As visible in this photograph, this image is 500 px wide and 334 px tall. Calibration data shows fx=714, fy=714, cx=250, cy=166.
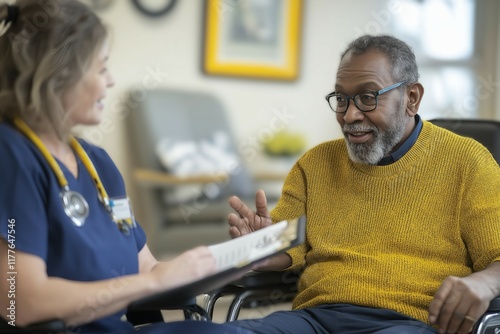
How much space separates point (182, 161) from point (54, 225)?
308cm

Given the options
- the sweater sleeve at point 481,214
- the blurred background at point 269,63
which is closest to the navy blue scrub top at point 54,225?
the sweater sleeve at point 481,214

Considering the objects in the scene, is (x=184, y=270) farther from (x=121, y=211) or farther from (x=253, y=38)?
(x=253, y=38)

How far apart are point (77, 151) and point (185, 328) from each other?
0.41 m

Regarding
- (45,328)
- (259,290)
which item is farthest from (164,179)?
(45,328)

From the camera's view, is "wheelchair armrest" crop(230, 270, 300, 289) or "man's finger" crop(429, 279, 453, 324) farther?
"wheelchair armrest" crop(230, 270, 300, 289)

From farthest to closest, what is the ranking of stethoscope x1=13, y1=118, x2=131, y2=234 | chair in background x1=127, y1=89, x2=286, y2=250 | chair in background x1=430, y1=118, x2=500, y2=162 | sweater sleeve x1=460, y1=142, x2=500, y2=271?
chair in background x1=127, y1=89, x2=286, y2=250 < chair in background x1=430, y1=118, x2=500, y2=162 < sweater sleeve x1=460, y1=142, x2=500, y2=271 < stethoscope x1=13, y1=118, x2=131, y2=234

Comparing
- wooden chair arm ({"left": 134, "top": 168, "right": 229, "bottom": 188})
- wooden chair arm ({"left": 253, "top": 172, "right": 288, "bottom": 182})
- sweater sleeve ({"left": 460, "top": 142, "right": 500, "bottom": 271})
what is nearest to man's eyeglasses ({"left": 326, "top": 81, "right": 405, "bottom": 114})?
sweater sleeve ({"left": 460, "top": 142, "right": 500, "bottom": 271})

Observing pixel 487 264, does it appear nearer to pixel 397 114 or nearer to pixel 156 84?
pixel 397 114

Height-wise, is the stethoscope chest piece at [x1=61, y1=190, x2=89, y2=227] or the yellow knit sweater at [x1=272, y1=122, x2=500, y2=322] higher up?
the stethoscope chest piece at [x1=61, y1=190, x2=89, y2=227]

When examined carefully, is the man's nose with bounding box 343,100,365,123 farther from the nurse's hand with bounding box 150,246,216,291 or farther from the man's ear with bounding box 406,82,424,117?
the nurse's hand with bounding box 150,246,216,291

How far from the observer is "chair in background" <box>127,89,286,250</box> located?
430 centimetres

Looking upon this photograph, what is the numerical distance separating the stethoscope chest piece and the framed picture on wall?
3.52 meters

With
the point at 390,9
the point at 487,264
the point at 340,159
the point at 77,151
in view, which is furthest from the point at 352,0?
the point at 77,151

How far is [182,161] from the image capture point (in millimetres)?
4340
